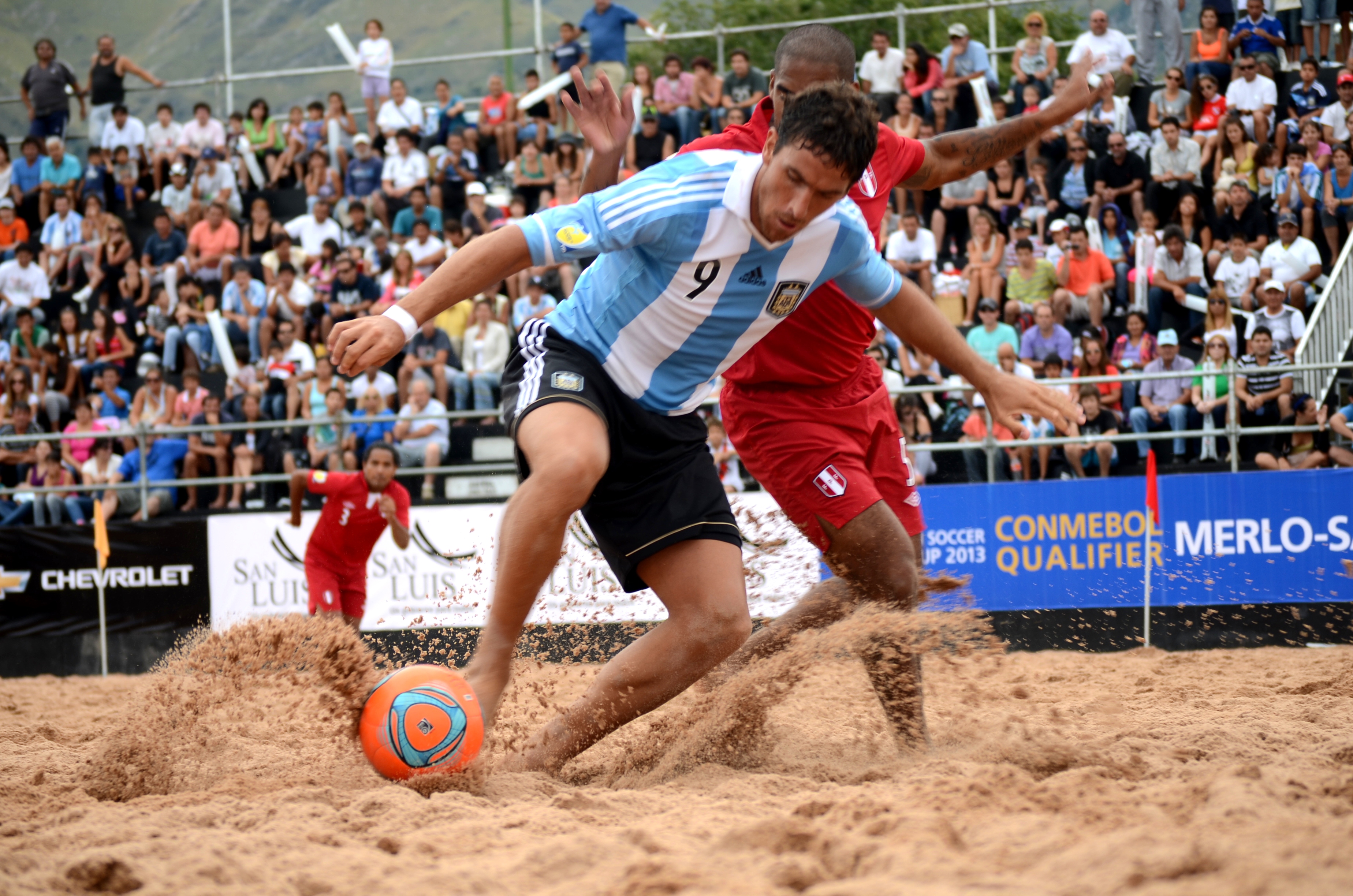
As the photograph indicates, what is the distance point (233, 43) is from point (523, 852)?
41956 mm

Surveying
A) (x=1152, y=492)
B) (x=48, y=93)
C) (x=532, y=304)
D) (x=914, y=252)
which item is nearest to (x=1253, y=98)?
A: (x=914, y=252)

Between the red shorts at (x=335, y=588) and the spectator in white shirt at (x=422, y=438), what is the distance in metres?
2.68

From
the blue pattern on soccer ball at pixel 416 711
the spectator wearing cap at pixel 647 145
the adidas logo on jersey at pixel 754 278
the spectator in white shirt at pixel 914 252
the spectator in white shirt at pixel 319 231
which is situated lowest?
the blue pattern on soccer ball at pixel 416 711

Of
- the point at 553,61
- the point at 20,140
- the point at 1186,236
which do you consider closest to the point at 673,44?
the point at 553,61

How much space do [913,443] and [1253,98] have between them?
19.2 feet

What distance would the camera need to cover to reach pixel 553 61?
16812 mm

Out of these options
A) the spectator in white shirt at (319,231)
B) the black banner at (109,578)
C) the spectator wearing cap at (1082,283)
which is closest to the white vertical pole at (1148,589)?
the spectator wearing cap at (1082,283)

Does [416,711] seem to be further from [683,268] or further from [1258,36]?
[1258,36]

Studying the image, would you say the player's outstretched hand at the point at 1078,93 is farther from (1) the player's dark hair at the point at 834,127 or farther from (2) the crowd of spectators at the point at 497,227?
(2) the crowd of spectators at the point at 497,227

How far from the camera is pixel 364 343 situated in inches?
122

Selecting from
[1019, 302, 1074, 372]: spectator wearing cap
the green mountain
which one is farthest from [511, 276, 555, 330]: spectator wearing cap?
the green mountain

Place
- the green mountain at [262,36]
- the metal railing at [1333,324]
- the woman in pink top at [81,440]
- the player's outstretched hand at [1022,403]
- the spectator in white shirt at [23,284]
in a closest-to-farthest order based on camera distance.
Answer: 1. the player's outstretched hand at [1022,403]
2. the metal railing at [1333,324]
3. the woman in pink top at [81,440]
4. the spectator in white shirt at [23,284]
5. the green mountain at [262,36]

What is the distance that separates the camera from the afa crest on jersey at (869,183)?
13.8 ft

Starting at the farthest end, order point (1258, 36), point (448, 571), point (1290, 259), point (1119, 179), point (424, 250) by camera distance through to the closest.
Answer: point (424, 250), point (1258, 36), point (1119, 179), point (1290, 259), point (448, 571)
